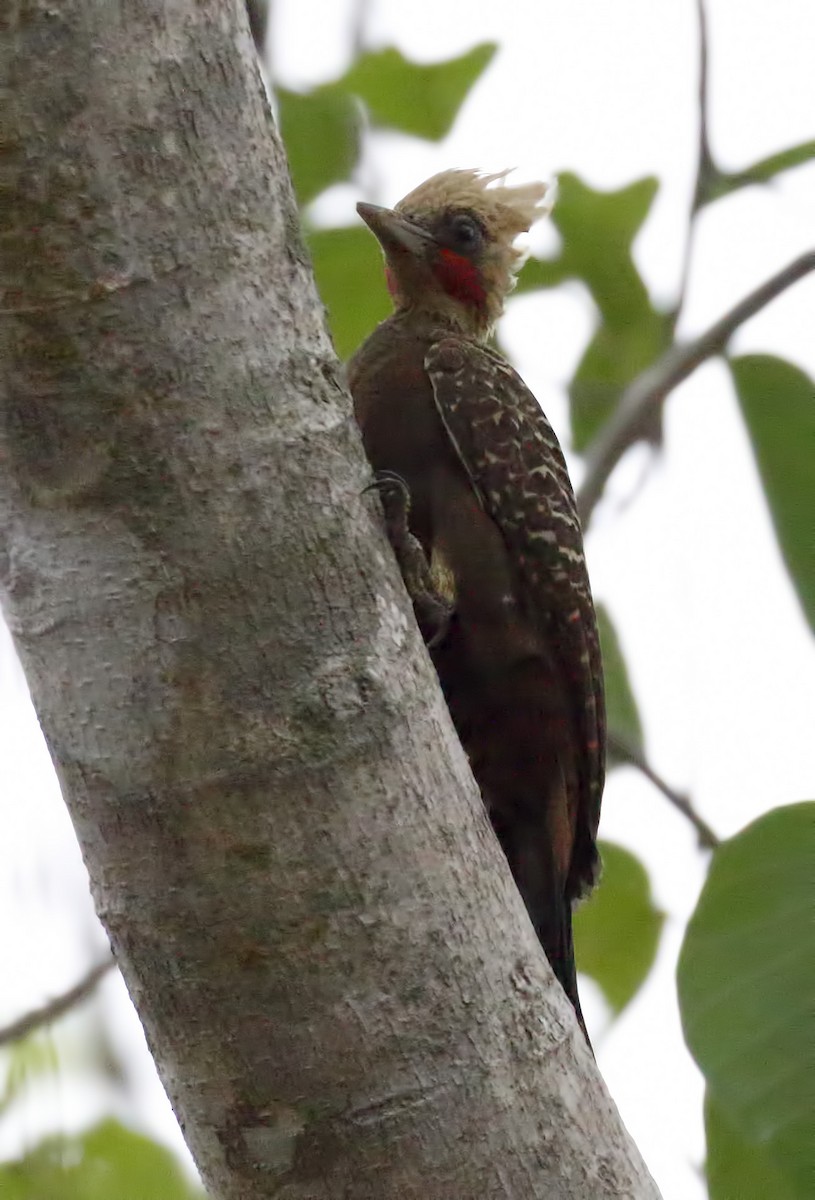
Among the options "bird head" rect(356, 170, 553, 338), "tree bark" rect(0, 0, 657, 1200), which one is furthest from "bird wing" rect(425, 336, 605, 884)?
"tree bark" rect(0, 0, 657, 1200)

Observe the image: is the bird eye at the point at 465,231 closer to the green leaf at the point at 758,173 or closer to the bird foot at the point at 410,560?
the green leaf at the point at 758,173

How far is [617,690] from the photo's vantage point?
139 inches

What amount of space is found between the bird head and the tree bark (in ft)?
6.07

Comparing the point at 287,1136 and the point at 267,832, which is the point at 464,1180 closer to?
the point at 287,1136

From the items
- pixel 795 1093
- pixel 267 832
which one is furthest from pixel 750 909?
pixel 267 832

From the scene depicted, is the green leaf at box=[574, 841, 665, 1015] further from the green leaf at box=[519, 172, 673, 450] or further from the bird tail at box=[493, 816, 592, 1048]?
the green leaf at box=[519, 172, 673, 450]

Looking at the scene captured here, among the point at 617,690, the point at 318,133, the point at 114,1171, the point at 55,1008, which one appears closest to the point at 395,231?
the point at 318,133

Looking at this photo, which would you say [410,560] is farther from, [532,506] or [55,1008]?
[55,1008]

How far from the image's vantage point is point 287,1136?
5.49 ft

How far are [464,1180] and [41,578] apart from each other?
810 millimetres

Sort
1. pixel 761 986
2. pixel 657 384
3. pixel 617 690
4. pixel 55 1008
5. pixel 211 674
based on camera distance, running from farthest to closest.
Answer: pixel 617 690 → pixel 657 384 → pixel 55 1008 → pixel 761 986 → pixel 211 674

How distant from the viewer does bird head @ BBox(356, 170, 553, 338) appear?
11.8 feet

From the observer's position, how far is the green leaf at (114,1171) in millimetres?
2762

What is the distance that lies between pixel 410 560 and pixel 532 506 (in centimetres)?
56
